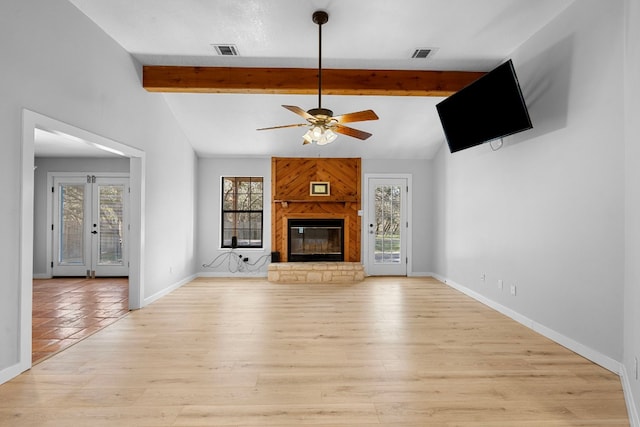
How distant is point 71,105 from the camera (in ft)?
10.2

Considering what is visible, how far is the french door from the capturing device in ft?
21.7

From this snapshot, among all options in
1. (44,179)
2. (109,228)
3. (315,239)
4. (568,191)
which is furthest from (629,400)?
(44,179)

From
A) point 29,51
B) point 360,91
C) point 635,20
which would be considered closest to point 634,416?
point 635,20

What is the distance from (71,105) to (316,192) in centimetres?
436

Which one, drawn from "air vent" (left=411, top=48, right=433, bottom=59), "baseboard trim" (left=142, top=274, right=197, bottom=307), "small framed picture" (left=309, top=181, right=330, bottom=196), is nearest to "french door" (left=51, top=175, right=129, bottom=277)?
"baseboard trim" (left=142, top=274, right=197, bottom=307)

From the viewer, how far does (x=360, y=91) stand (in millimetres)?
4387

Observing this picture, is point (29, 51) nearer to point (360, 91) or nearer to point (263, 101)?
point (263, 101)

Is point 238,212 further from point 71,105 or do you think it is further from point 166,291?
point 71,105

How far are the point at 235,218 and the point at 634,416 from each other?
6255 mm

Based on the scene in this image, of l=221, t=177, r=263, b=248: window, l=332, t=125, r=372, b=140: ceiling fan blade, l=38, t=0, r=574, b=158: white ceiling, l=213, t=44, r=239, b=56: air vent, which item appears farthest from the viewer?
l=221, t=177, r=263, b=248: window

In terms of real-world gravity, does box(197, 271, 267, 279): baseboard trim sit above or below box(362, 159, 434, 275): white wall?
below

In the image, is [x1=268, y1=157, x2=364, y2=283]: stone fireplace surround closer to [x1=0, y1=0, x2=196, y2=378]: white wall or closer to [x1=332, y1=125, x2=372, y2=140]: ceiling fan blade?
[x1=0, y1=0, x2=196, y2=378]: white wall

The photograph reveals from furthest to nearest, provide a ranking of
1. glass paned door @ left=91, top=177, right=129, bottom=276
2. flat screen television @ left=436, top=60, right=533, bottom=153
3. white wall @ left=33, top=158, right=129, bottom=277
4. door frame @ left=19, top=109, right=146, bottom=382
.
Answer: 1. glass paned door @ left=91, top=177, right=129, bottom=276
2. white wall @ left=33, top=158, right=129, bottom=277
3. flat screen television @ left=436, top=60, right=533, bottom=153
4. door frame @ left=19, top=109, right=146, bottom=382

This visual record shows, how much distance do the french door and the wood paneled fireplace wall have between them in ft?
10.3
